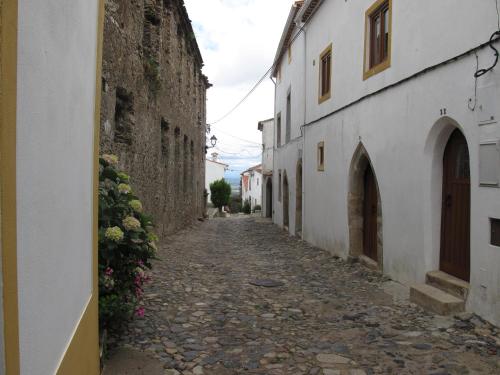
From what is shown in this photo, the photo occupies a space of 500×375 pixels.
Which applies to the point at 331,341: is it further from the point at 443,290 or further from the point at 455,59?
the point at 455,59

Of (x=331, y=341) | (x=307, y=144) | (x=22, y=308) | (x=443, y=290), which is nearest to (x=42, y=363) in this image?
(x=22, y=308)

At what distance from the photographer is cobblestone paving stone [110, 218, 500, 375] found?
12.2 ft

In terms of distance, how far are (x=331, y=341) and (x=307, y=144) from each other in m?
8.33

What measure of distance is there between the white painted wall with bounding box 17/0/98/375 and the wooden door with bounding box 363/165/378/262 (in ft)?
20.4

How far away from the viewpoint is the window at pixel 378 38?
7.19 metres

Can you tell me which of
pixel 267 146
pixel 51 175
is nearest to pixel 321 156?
pixel 51 175

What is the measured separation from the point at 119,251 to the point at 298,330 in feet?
6.75

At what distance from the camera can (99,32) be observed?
3.23 m

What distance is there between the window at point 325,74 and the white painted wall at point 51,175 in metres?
8.31

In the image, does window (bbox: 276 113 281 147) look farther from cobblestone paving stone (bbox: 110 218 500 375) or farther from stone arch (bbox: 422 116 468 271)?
stone arch (bbox: 422 116 468 271)

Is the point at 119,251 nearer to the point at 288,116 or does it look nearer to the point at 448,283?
the point at 448,283

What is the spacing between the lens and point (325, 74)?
36.1 feet

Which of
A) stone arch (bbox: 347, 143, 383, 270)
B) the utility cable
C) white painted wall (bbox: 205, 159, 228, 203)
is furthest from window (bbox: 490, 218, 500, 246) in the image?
white painted wall (bbox: 205, 159, 228, 203)

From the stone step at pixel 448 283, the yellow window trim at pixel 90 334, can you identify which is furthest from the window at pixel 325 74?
the yellow window trim at pixel 90 334
